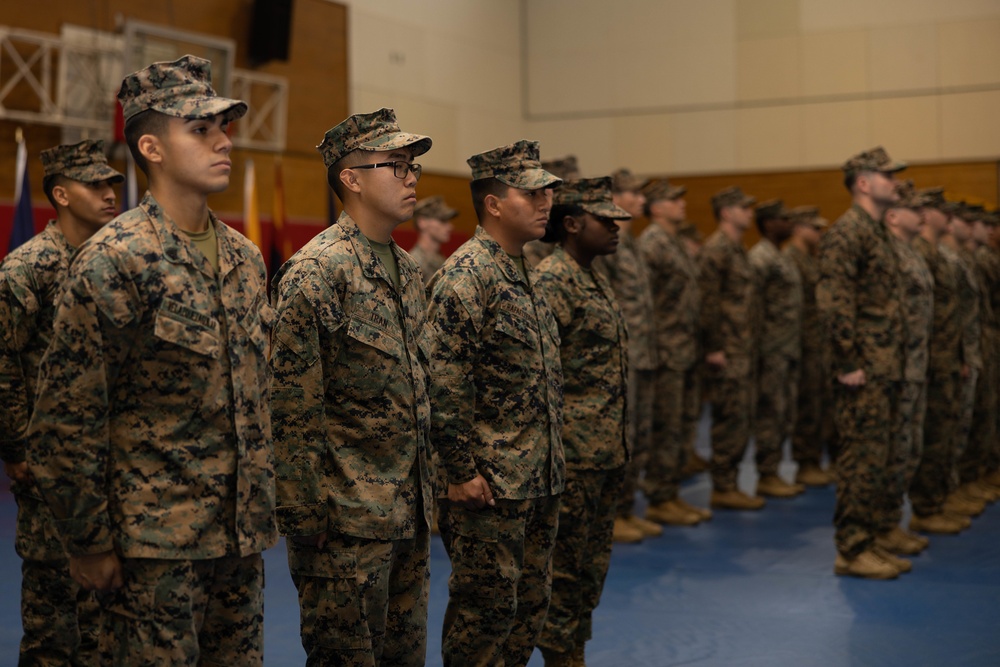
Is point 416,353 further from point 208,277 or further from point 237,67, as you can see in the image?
point 237,67

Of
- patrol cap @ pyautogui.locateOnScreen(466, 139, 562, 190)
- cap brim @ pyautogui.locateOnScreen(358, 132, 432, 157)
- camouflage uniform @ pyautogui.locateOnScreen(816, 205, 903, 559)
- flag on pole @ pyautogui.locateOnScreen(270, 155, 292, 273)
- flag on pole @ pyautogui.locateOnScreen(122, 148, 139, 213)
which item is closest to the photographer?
cap brim @ pyautogui.locateOnScreen(358, 132, 432, 157)

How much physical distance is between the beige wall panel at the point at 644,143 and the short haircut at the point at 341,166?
404 inches

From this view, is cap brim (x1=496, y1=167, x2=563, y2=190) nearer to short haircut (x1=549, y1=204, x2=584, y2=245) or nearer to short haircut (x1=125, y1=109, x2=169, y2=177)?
short haircut (x1=549, y1=204, x2=584, y2=245)

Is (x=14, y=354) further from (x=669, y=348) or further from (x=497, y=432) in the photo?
(x=669, y=348)

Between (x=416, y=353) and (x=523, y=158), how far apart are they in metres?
0.82

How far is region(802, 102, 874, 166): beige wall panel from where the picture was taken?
A: 38.6ft

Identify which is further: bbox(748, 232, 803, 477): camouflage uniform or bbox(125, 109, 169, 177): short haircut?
bbox(748, 232, 803, 477): camouflage uniform

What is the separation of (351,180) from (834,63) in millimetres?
10239

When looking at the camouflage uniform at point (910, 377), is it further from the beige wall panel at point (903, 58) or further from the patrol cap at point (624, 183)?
the beige wall panel at point (903, 58)

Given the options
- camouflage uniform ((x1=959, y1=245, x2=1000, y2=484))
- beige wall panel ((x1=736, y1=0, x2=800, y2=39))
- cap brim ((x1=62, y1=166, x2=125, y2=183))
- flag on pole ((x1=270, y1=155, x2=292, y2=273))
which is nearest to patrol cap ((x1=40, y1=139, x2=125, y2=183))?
cap brim ((x1=62, y1=166, x2=125, y2=183))

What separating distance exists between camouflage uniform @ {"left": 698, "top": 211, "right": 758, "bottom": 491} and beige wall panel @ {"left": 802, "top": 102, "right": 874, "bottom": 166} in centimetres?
535

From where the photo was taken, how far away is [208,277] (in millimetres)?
2250

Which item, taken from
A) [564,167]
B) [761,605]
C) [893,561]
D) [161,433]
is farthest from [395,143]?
[893,561]

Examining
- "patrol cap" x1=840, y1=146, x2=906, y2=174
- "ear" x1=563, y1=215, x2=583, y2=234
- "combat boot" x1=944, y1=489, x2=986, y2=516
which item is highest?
"patrol cap" x1=840, y1=146, x2=906, y2=174
